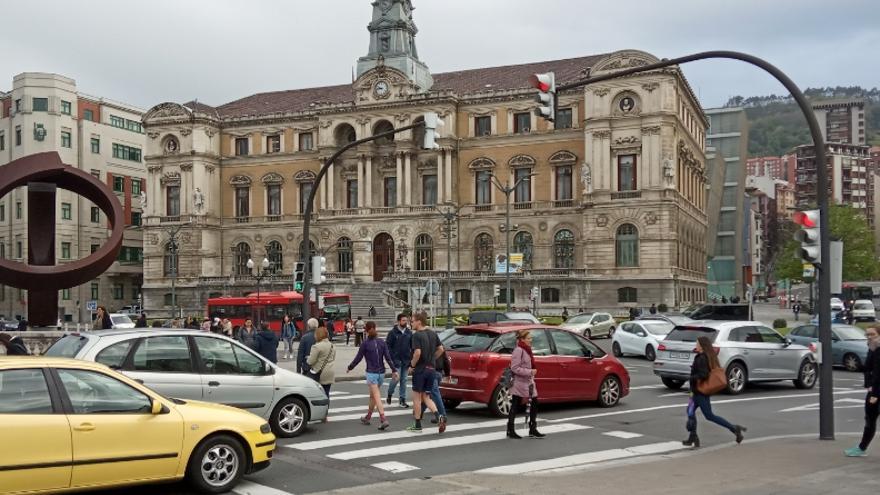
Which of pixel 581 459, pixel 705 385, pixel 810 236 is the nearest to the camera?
pixel 581 459

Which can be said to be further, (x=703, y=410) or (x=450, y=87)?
(x=450, y=87)

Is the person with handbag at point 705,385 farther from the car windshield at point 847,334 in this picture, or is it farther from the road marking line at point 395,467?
the car windshield at point 847,334

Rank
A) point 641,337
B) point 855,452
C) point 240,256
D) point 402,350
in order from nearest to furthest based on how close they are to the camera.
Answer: point 855,452 → point 402,350 → point 641,337 → point 240,256

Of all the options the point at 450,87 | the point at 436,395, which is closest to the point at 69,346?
the point at 436,395

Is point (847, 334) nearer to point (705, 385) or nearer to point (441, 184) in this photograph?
point (705, 385)

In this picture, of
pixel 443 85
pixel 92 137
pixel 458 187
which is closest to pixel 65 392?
pixel 458 187

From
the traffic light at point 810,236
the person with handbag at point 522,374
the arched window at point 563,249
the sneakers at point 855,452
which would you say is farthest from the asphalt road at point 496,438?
the arched window at point 563,249

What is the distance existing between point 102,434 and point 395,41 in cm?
7120

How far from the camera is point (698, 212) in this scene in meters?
75.2

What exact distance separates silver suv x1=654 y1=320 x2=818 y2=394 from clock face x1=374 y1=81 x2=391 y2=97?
52.4m

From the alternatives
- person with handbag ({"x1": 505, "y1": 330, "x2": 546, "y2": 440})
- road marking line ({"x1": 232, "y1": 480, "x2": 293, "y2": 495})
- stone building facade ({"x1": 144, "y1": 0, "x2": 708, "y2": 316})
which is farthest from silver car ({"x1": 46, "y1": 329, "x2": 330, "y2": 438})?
stone building facade ({"x1": 144, "y1": 0, "x2": 708, "y2": 316})

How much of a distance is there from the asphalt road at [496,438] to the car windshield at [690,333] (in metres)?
1.27

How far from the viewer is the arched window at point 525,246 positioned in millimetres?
67312

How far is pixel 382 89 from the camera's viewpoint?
70.7 metres
